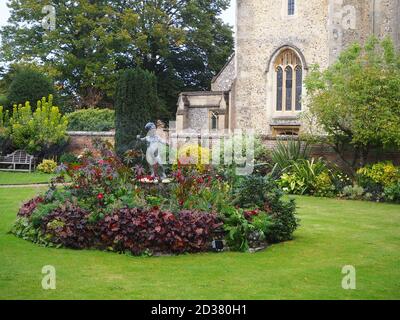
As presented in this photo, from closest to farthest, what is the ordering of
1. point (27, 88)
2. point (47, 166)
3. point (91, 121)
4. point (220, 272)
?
point (220, 272), point (47, 166), point (27, 88), point (91, 121)

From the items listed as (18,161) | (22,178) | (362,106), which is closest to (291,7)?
(362,106)

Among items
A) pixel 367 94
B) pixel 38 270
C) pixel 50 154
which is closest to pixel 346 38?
pixel 367 94

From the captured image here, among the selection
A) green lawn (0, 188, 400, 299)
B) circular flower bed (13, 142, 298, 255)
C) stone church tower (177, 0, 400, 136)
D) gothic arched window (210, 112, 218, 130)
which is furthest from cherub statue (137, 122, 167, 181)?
gothic arched window (210, 112, 218, 130)

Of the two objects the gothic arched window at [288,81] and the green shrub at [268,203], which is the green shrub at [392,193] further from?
the gothic arched window at [288,81]

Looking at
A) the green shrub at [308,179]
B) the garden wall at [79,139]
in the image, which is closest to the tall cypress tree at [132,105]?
the green shrub at [308,179]

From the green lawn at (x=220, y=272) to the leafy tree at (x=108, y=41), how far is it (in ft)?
98.9

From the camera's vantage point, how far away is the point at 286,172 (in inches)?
863

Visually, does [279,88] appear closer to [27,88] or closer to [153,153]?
[27,88]

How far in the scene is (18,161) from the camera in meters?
27.1

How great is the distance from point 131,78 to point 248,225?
13.4 metres

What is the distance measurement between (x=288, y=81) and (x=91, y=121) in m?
11.4

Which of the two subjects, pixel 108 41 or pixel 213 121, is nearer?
pixel 213 121

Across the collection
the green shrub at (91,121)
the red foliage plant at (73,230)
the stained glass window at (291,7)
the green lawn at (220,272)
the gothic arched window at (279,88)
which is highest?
the stained glass window at (291,7)

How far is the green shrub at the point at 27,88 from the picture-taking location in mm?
31406
